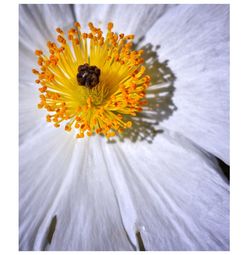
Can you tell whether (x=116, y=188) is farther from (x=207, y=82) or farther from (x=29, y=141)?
(x=207, y=82)

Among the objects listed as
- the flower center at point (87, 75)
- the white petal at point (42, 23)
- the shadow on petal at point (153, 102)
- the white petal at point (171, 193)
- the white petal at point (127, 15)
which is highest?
the white petal at point (42, 23)

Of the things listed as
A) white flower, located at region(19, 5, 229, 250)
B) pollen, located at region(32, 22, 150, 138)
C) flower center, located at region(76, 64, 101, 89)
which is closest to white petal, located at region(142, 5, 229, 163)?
white flower, located at region(19, 5, 229, 250)

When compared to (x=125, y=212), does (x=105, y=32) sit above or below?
above

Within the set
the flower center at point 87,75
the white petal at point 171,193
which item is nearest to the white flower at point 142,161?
the white petal at point 171,193

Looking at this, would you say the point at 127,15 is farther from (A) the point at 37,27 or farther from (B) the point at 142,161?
(B) the point at 142,161

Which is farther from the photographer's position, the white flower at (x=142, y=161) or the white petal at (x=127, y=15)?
the white petal at (x=127, y=15)

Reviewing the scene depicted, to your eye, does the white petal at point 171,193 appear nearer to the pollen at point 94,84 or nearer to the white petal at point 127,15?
the pollen at point 94,84
